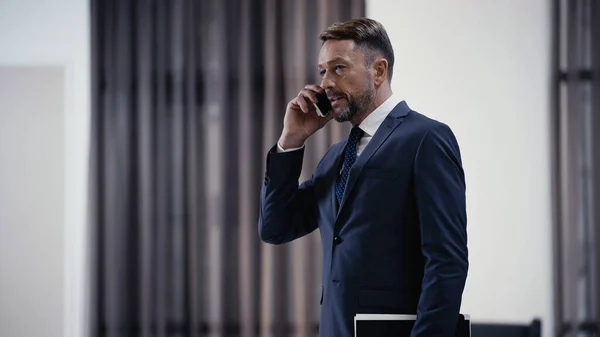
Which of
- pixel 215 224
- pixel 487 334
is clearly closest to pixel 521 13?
pixel 487 334

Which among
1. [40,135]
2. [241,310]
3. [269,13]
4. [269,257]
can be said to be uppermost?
[269,13]

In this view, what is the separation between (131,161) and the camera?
11.2ft

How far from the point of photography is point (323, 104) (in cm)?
166

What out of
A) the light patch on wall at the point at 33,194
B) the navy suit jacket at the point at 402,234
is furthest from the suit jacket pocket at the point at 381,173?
the light patch on wall at the point at 33,194

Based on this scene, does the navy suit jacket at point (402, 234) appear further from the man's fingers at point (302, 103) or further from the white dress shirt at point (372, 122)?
the man's fingers at point (302, 103)

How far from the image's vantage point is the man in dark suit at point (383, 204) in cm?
136

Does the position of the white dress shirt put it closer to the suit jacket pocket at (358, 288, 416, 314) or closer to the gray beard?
the gray beard

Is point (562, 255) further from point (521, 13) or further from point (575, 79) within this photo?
point (521, 13)

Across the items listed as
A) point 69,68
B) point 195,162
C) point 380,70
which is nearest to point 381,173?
point 380,70

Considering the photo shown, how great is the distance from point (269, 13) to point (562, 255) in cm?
198

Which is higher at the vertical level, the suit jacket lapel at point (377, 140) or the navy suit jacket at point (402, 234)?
the suit jacket lapel at point (377, 140)

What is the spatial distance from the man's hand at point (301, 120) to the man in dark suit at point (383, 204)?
4.3 inches

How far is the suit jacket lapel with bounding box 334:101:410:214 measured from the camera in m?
1.45

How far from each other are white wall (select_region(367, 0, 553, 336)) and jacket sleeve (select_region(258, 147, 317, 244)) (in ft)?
6.01
